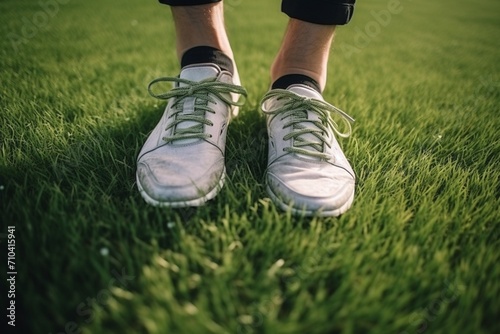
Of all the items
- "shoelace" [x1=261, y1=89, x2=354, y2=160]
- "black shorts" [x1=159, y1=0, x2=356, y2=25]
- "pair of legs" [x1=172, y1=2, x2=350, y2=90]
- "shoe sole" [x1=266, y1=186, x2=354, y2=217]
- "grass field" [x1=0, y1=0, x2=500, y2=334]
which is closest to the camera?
"grass field" [x1=0, y1=0, x2=500, y2=334]

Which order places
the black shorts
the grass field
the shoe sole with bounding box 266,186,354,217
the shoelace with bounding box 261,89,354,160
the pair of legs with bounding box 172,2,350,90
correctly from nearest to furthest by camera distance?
the grass field → the shoe sole with bounding box 266,186,354,217 → the shoelace with bounding box 261,89,354,160 → the black shorts → the pair of legs with bounding box 172,2,350,90

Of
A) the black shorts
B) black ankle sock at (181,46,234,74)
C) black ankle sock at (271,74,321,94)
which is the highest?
the black shorts

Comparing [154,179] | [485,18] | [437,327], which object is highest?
[485,18]

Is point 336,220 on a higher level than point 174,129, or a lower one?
lower

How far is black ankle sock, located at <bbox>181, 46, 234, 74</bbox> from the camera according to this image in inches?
63.1

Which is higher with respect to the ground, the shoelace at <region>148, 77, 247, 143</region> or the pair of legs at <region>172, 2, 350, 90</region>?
the pair of legs at <region>172, 2, 350, 90</region>

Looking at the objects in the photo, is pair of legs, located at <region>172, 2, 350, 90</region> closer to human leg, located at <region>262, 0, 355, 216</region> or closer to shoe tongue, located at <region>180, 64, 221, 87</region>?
human leg, located at <region>262, 0, 355, 216</region>

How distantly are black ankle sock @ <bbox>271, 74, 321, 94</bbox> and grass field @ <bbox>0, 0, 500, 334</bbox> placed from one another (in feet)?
0.92

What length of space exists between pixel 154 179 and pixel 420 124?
5.49 ft

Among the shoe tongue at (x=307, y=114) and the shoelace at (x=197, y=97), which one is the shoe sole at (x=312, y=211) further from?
the shoelace at (x=197, y=97)

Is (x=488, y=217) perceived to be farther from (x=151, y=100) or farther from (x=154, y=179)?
(x=151, y=100)

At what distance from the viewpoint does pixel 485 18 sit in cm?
1029

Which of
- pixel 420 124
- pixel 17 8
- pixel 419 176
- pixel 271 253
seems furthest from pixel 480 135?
pixel 17 8

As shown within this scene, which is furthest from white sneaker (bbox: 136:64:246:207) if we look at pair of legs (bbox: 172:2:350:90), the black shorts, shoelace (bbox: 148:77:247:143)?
the black shorts
